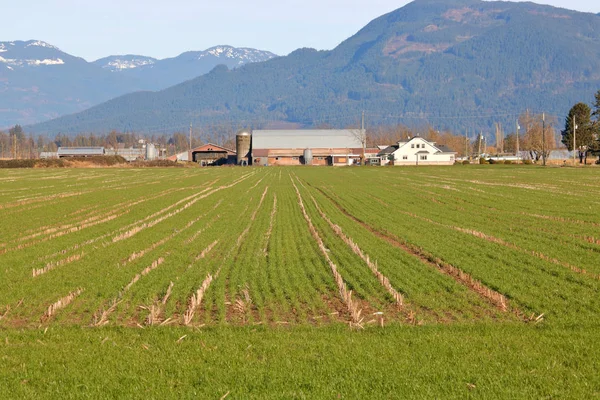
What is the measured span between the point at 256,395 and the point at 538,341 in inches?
184

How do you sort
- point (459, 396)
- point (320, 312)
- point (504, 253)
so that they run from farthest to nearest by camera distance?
point (504, 253), point (320, 312), point (459, 396)

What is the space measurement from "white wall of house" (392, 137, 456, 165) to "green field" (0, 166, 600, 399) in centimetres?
11546

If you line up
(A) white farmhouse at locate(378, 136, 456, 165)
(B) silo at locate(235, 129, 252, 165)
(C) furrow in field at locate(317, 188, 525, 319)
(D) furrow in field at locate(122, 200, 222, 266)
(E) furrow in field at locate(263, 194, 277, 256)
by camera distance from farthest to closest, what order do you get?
(B) silo at locate(235, 129, 252, 165) → (A) white farmhouse at locate(378, 136, 456, 165) → (E) furrow in field at locate(263, 194, 277, 256) → (D) furrow in field at locate(122, 200, 222, 266) → (C) furrow in field at locate(317, 188, 525, 319)

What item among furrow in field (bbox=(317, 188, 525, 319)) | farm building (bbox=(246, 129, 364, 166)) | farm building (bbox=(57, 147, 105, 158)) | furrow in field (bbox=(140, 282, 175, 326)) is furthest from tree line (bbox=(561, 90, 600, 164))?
furrow in field (bbox=(140, 282, 175, 326))

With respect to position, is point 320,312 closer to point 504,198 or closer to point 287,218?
point 287,218

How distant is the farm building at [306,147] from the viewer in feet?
518

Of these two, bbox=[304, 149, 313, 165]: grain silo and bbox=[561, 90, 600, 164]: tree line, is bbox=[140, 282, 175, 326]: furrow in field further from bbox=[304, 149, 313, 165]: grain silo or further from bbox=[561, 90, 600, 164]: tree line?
bbox=[304, 149, 313, 165]: grain silo

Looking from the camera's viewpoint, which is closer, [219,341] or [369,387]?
[369,387]

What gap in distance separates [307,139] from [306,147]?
642 centimetres

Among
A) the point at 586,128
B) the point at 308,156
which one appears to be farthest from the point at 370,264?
the point at 308,156

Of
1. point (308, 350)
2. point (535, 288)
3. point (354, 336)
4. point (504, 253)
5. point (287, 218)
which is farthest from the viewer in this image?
point (287, 218)

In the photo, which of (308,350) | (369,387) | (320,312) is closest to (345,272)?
(320,312)

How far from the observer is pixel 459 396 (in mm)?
8062

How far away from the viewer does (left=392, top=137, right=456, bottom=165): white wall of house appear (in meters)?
140
